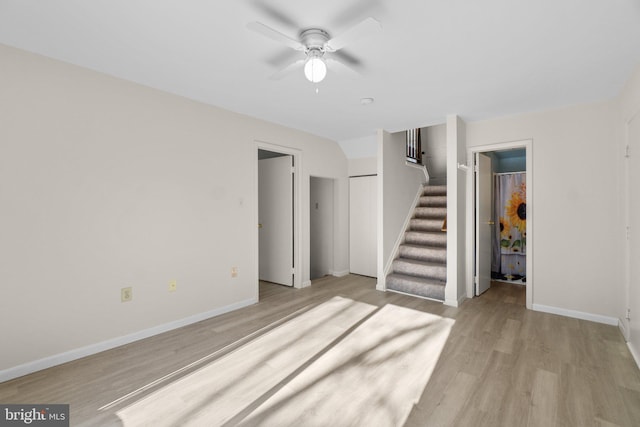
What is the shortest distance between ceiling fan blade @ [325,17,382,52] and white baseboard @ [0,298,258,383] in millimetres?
3036

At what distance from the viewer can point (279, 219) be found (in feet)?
16.1

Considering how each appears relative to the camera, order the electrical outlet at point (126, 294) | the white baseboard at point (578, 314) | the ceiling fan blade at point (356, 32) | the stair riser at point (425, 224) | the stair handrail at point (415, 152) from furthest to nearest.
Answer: the stair handrail at point (415, 152), the stair riser at point (425, 224), the white baseboard at point (578, 314), the electrical outlet at point (126, 294), the ceiling fan blade at point (356, 32)

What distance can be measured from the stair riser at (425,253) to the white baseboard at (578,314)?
1.28 m

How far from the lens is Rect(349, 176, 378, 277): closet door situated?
5438 mm

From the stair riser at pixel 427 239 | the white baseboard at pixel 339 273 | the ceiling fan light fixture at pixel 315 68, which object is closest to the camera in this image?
the ceiling fan light fixture at pixel 315 68

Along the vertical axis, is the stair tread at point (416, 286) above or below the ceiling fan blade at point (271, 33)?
below

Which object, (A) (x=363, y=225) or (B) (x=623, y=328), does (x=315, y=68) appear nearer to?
(A) (x=363, y=225)

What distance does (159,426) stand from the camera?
68.9 inches

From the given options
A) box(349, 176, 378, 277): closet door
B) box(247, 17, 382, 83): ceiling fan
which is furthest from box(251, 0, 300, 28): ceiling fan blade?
box(349, 176, 378, 277): closet door

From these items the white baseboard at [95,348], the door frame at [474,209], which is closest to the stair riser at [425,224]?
the door frame at [474,209]

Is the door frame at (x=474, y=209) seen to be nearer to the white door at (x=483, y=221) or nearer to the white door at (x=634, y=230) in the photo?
the white door at (x=483, y=221)

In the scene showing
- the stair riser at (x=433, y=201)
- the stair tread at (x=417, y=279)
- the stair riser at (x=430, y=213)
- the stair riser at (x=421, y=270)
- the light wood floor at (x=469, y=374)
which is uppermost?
the stair riser at (x=433, y=201)

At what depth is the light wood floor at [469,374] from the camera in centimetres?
187

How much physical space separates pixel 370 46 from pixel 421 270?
10.9ft
